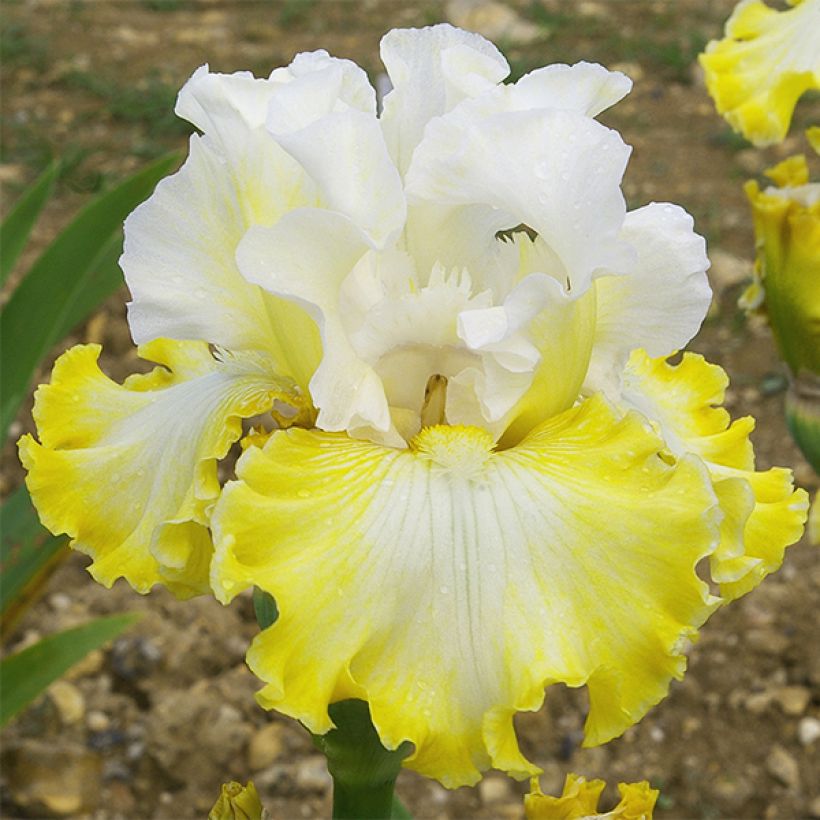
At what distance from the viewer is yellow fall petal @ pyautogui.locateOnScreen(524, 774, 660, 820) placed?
2.95 feet

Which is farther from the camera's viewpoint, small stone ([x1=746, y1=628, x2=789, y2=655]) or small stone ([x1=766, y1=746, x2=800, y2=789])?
small stone ([x1=746, y1=628, x2=789, y2=655])

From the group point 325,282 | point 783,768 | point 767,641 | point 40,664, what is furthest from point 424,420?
point 767,641

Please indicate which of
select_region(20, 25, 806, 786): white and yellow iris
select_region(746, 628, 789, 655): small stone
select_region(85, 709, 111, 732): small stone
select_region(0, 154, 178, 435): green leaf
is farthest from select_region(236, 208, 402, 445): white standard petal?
select_region(746, 628, 789, 655): small stone

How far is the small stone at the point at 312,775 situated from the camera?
184cm

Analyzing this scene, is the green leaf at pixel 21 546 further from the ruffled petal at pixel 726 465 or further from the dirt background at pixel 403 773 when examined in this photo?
the ruffled petal at pixel 726 465

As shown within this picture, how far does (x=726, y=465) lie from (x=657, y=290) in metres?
0.17

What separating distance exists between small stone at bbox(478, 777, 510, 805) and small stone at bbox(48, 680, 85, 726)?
64 cm

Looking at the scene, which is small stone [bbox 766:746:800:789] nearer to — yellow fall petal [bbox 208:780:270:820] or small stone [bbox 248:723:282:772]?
small stone [bbox 248:723:282:772]

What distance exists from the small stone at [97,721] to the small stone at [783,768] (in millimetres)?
1023

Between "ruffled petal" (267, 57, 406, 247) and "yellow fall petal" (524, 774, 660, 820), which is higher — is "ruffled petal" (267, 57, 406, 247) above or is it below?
above

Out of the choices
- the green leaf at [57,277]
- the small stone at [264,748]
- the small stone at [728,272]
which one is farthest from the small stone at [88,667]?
the small stone at [728,272]

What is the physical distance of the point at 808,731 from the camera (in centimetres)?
191

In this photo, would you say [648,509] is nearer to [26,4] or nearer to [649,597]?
[649,597]

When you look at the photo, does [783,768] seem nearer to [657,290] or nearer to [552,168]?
[657,290]
